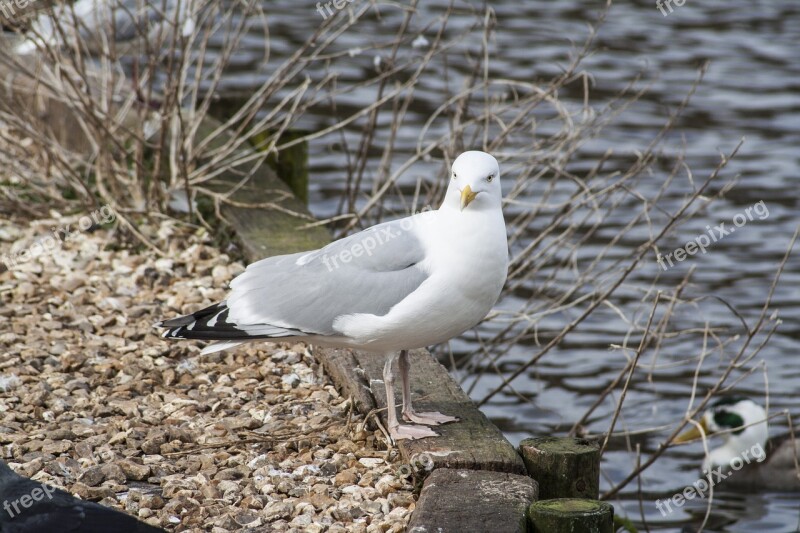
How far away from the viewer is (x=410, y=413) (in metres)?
3.76

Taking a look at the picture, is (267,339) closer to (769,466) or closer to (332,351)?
(332,351)

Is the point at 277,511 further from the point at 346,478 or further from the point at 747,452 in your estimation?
the point at 747,452

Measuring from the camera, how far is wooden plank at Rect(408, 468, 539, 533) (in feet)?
10.1

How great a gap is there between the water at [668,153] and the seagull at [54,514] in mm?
2330

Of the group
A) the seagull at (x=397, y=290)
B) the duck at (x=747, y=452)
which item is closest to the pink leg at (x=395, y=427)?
the seagull at (x=397, y=290)

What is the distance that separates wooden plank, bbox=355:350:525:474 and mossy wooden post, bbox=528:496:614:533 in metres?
0.34

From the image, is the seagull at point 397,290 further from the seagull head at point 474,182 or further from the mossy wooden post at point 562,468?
the mossy wooden post at point 562,468

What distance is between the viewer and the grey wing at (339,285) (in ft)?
11.8

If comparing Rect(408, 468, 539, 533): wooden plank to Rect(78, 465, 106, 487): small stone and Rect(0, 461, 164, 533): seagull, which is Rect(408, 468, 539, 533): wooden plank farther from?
Rect(78, 465, 106, 487): small stone

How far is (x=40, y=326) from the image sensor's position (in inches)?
185

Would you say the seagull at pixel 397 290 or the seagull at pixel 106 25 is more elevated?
the seagull at pixel 106 25

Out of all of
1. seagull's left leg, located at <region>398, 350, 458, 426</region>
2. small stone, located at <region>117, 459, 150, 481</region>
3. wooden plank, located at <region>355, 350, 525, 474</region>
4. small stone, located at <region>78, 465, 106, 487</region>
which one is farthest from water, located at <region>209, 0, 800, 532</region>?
small stone, located at <region>78, 465, 106, 487</region>

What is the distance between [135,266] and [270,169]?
4.06 feet

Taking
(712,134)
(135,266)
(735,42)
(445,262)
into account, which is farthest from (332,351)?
(735,42)
